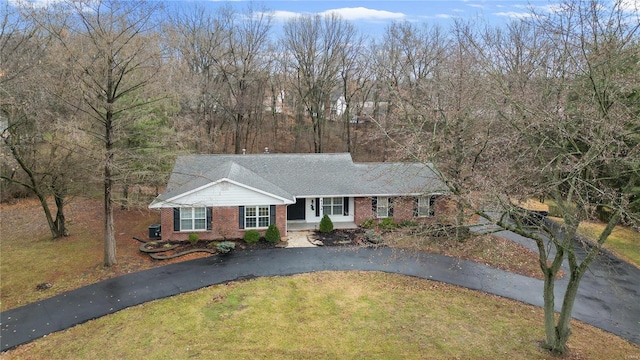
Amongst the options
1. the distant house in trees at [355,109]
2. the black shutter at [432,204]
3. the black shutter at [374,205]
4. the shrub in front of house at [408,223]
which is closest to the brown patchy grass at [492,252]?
the shrub in front of house at [408,223]

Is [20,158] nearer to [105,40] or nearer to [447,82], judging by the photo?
[105,40]

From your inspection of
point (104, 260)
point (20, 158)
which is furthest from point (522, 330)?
point (20, 158)

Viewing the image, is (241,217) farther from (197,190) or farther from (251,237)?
(197,190)

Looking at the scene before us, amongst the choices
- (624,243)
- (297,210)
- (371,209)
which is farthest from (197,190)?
(624,243)

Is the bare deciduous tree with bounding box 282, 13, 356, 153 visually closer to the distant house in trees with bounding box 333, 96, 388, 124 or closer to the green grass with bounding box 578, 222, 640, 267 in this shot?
the distant house in trees with bounding box 333, 96, 388, 124

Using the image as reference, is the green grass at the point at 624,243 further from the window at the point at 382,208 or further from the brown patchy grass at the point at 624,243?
the window at the point at 382,208

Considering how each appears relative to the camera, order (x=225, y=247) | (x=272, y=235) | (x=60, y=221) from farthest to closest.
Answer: (x=60, y=221) < (x=272, y=235) < (x=225, y=247)

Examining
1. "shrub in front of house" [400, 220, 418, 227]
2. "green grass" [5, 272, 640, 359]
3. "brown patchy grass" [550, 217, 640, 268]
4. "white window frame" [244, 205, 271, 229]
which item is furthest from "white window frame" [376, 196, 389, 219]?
"brown patchy grass" [550, 217, 640, 268]
